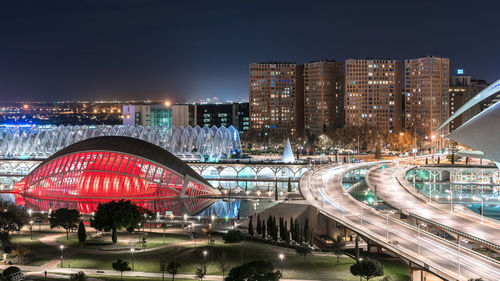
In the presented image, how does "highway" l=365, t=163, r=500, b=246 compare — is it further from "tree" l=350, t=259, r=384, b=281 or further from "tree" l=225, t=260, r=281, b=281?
"tree" l=225, t=260, r=281, b=281

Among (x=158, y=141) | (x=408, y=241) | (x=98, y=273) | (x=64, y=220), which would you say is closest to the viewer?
(x=98, y=273)

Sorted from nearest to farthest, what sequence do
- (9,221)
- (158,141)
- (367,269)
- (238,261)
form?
1. (367,269)
2. (238,261)
3. (9,221)
4. (158,141)

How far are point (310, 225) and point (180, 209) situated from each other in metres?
18.3

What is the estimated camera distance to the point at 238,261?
43188 mm

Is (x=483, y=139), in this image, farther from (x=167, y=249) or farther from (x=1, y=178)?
(x=1, y=178)

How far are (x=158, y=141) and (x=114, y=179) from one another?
6056 cm

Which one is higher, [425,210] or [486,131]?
[486,131]

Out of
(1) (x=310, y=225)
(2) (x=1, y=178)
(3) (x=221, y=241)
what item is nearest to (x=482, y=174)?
(1) (x=310, y=225)

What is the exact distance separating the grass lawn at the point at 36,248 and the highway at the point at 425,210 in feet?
104

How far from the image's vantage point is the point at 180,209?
73125mm

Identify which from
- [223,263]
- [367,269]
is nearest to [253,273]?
[367,269]

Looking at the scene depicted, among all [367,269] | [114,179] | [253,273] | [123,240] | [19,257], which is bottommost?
[123,240]

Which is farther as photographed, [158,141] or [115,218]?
[158,141]

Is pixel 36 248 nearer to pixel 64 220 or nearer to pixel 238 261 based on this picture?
pixel 64 220
